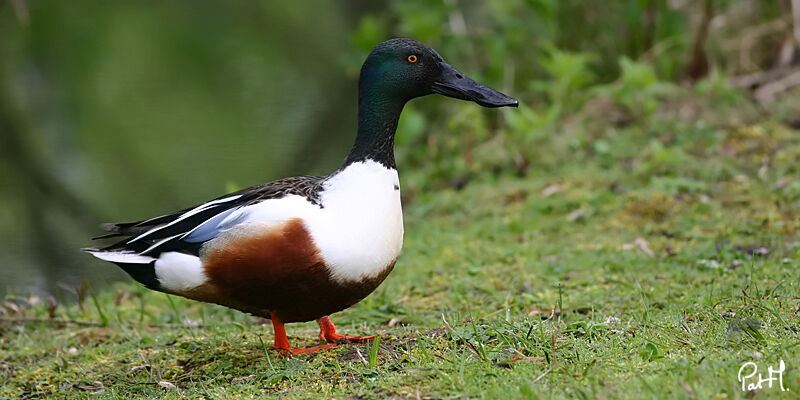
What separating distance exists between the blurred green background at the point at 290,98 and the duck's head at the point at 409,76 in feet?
9.25

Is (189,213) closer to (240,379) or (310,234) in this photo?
(310,234)

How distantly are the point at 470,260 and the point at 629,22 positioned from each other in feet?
11.0

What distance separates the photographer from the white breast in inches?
131

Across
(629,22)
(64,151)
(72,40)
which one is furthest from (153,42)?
(629,22)

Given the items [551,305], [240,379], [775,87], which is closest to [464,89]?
[551,305]

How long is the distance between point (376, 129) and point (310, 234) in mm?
584

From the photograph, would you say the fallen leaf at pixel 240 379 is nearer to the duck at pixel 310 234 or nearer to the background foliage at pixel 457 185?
the background foliage at pixel 457 185

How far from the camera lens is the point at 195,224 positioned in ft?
11.7

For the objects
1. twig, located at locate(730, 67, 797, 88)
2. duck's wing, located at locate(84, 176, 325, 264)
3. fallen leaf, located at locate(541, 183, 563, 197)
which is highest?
duck's wing, located at locate(84, 176, 325, 264)

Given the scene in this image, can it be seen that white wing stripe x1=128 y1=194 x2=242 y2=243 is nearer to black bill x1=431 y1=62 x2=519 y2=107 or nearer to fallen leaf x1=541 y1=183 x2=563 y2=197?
black bill x1=431 y1=62 x2=519 y2=107

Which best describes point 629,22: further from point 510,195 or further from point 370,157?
point 370,157

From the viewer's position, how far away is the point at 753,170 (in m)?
5.75

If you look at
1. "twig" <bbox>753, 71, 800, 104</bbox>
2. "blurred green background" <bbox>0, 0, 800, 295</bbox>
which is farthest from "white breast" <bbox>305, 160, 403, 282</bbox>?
"twig" <bbox>753, 71, 800, 104</bbox>

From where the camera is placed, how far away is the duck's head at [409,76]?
3.69m
